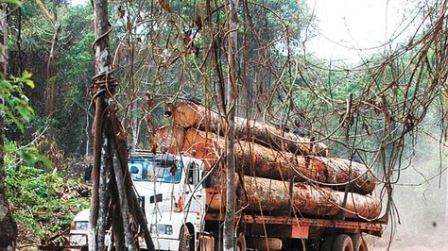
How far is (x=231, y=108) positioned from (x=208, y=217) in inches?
256

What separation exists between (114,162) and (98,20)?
1.02 metres

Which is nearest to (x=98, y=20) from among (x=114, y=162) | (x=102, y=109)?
(x=102, y=109)

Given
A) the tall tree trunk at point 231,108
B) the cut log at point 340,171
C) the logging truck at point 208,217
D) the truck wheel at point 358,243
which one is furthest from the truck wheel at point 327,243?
the tall tree trunk at point 231,108

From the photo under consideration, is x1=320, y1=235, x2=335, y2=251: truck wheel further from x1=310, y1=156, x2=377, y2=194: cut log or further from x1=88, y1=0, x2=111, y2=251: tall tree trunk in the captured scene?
x1=88, y1=0, x2=111, y2=251: tall tree trunk

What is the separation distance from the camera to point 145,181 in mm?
11094

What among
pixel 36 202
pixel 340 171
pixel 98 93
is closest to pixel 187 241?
pixel 340 171

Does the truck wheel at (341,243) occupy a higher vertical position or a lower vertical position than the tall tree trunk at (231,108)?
lower

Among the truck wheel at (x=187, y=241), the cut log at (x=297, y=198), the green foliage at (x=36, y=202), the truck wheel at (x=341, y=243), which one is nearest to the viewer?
the truck wheel at (x=187, y=241)

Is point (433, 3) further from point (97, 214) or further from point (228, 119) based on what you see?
point (97, 214)

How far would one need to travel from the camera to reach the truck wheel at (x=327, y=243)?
51.3ft

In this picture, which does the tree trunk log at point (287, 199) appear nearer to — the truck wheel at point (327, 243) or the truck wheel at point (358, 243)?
the truck wheel at point (327, 243)

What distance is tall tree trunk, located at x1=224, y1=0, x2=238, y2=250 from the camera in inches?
175

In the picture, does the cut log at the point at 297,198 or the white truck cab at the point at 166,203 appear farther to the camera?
the cut log at the point at 297,198

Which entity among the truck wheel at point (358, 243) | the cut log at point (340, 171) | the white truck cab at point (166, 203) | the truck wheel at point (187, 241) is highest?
the cut log at point (340, 171)
